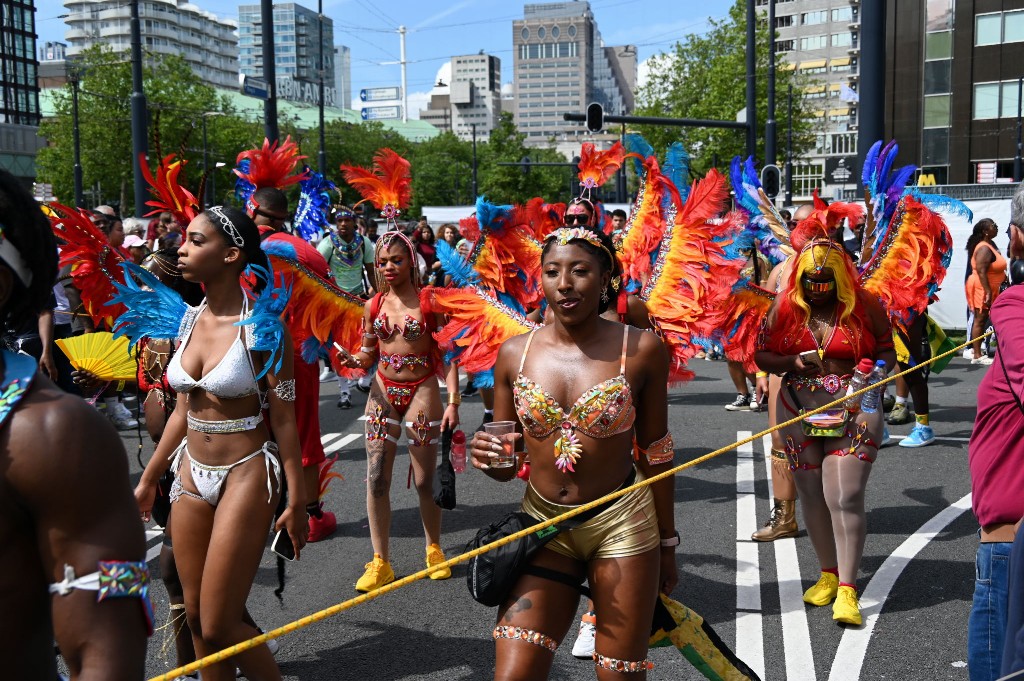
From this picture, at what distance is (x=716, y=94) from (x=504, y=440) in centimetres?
4618

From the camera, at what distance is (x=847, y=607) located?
502 cm

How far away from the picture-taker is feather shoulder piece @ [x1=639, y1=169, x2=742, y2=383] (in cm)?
607

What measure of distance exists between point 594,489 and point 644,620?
0.44 meters

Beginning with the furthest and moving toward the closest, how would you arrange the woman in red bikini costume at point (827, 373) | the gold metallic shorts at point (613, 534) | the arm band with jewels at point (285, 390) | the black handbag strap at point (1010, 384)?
the woman in red bikini costume at point (827, 373), the arm band with jewels at point (285, 390), the gold metallic shorts at point (613, 534), the black handbag strap at point (1010, 384)

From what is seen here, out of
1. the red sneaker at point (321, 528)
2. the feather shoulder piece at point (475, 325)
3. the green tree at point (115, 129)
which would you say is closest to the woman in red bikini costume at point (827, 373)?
the feather shoulder piece at point (475, 325)

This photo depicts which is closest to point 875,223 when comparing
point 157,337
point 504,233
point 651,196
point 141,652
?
point 651,196

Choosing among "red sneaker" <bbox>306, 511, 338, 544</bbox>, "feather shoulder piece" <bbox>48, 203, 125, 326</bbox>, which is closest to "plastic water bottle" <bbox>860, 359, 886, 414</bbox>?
"red sneaker" <bbox>306, 511, 338, 544</bbox>

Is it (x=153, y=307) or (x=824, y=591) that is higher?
(x=153, y=307)

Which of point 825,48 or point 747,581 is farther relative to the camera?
point 825,48

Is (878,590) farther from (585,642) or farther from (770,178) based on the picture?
(770,178)

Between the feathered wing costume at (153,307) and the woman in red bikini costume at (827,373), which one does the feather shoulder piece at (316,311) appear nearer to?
the feathered wing costume at (153,307)

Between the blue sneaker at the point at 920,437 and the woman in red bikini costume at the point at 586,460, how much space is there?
6.36 meters

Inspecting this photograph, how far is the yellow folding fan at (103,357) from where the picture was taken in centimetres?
625

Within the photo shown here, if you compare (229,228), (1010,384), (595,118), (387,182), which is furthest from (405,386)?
(595,118)
